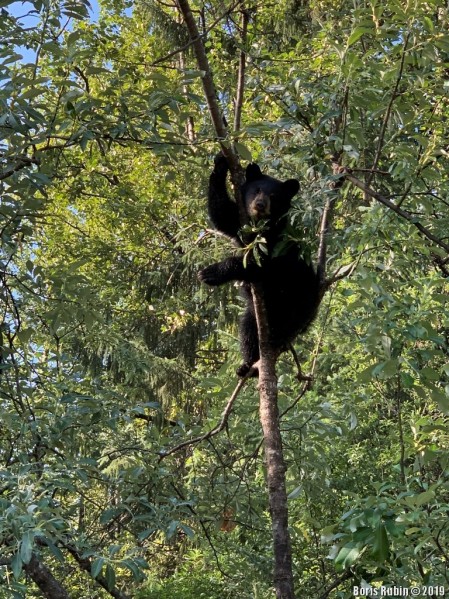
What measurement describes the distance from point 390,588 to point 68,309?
6.43 ft

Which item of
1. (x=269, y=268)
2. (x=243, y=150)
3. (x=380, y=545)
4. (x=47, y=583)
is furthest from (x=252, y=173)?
(x=380, y=545)

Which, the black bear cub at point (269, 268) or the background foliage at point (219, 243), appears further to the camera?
the black bear cub at point (269, 268)

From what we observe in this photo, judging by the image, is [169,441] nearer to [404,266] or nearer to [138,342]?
[404,266]

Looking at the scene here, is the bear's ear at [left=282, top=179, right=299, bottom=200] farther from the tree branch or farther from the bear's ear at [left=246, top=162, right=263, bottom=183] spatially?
the tree branch

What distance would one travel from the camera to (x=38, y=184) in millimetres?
3199

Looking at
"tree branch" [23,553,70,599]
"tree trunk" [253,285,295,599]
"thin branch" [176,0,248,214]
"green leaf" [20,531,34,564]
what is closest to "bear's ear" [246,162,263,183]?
"tree trunk" [253,285,295,599]

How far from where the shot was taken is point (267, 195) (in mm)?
5031

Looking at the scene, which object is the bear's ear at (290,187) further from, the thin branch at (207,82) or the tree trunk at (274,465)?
the thin branch at (207,82)

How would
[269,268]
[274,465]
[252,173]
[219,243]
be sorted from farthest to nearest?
[219,243], [252,173], [269,268], [274,465]

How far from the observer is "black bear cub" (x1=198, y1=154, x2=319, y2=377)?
15.6ft

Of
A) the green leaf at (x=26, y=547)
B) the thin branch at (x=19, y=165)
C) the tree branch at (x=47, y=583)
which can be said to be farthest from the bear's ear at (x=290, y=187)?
the green leaf at (x=26, y=547)

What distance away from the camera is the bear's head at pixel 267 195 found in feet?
15.5

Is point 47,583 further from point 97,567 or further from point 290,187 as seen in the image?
point 290,187

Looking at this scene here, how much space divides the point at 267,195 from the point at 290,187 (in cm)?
37
